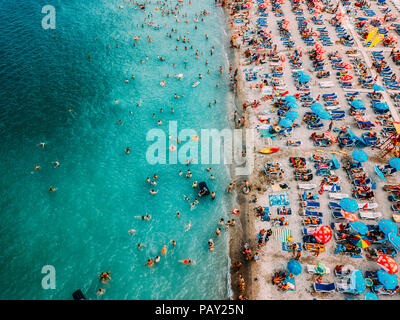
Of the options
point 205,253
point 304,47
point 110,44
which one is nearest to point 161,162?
point 205,253

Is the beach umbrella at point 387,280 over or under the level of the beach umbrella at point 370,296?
over

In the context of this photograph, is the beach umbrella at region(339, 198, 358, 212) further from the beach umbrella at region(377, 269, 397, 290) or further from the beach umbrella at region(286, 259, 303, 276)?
the beach umbrella at region(286, 259, 303, 276)

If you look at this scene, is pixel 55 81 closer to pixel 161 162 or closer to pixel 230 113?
pixel 161 162

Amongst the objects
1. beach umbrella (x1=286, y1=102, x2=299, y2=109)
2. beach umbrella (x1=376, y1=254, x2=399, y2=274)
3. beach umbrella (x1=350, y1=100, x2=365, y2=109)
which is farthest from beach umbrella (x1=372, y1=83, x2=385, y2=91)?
beach umbrella (x1=376, y1=254, x2=399, y2=274)

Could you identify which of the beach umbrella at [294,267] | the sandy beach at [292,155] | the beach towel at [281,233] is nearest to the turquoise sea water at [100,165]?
the sandy beach at [292,155]

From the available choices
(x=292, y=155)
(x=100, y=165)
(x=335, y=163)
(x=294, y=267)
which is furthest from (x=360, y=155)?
(x=100, y=165)

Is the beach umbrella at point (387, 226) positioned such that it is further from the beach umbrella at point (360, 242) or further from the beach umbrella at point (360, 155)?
the beach umbrella at point (360, 155)

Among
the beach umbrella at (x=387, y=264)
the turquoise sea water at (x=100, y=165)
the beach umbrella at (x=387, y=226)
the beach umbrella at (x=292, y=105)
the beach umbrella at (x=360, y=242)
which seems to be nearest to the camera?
the beach umbrella at (x=387, y=264)
